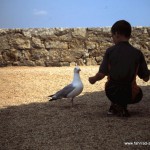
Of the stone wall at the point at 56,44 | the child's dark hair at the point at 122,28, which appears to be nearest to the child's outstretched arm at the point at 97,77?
the child's dark hair at the point at 122,28

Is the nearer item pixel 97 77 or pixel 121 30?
pixel 97 77

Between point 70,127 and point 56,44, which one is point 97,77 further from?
point 56,44

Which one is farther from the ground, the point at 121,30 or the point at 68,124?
the point at 121,30

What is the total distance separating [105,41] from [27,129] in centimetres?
792

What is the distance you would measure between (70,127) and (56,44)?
771 centimetres

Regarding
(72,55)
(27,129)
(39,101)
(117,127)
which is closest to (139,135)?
(117,127)

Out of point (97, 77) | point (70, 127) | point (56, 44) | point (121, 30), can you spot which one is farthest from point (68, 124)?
point (56, 44)

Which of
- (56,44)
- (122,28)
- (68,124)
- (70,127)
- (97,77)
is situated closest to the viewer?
(70,127)

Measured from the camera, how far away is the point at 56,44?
11.8 meters

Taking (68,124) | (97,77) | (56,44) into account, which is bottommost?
(68,124)

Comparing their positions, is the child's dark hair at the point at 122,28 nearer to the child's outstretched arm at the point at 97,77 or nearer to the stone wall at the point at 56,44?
the child's outstretched arm at the point at 97,77

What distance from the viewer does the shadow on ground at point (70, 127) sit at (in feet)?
11.7

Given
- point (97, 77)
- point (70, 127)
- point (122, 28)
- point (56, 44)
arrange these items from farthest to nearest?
1. point (56, 44)
2. point (122, 28)
3. point (97, 77)
4. point (70, 127)

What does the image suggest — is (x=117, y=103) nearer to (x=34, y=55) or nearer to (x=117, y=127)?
(x=117, y=127)
